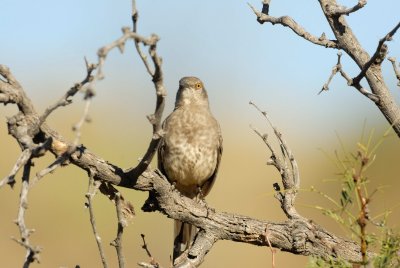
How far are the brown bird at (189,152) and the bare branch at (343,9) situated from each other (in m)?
2.25

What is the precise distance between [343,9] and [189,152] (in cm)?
248

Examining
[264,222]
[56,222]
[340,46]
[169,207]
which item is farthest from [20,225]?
[56,222]

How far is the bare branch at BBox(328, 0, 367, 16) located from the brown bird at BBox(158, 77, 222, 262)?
7.38 feet

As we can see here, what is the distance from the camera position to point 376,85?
4164 millimetres

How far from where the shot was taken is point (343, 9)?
166 inches

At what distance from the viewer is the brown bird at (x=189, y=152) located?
6375 millimetres

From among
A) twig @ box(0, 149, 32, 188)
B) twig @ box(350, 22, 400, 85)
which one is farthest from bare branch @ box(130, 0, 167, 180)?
twig @ box(350, 22, 400, 85)

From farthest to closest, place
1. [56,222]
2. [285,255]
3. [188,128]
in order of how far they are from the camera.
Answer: [56,222] < [285,255] < [188,128]

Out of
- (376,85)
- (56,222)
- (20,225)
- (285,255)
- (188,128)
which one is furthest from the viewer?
(56,222)

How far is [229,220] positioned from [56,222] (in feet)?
38.1

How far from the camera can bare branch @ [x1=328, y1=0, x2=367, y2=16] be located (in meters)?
4.16

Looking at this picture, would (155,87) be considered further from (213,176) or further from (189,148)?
(213,176)

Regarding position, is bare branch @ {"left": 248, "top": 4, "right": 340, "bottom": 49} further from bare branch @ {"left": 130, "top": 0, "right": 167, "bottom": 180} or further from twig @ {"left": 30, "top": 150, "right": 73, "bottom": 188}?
twig @ {"left": 30, "top": 150, "right": 73, "bottom": 188}

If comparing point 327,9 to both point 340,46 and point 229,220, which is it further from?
point 229,220
